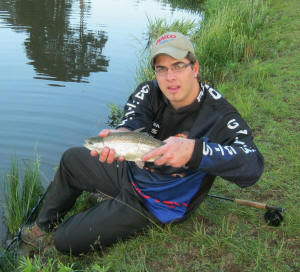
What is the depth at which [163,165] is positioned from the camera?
2.91m

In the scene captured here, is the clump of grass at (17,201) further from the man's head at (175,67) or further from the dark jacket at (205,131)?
the man's head at (175,67)

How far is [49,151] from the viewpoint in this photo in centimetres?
602

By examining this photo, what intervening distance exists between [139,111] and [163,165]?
646 millimetres

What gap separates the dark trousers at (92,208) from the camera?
3.01 m

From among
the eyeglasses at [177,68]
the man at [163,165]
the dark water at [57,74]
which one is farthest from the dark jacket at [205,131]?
the dark water at [57,74]

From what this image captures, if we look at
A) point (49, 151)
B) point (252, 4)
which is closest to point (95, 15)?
point (252, 4)

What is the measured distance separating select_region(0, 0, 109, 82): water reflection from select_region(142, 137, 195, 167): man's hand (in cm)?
749

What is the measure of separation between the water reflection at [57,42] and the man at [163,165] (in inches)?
255

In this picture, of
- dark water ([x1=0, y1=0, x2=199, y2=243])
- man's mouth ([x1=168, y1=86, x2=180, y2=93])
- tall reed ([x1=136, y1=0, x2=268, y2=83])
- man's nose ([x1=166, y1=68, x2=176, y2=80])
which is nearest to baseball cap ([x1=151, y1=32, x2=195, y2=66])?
man's nose ([x1=166, y1=68, x2=176, y2=80])

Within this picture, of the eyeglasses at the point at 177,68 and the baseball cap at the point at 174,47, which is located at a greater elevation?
the baseball cap at the point at 174,47

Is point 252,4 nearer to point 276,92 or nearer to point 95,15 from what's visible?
point 276,92

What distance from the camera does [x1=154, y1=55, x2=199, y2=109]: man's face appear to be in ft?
9.37

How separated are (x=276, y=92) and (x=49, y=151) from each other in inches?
179

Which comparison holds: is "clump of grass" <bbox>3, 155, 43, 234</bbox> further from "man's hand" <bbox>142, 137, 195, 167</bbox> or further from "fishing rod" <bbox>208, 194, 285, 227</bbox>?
"fishing rod" <bbox>208, 194, 285, 227</bbox>
